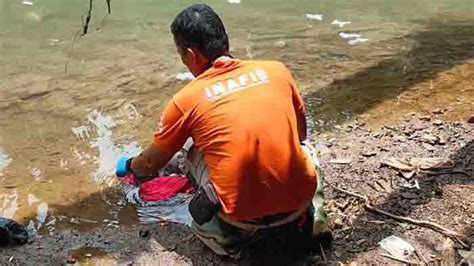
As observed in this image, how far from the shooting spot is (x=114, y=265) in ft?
11.1

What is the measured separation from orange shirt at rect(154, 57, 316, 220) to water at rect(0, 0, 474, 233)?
1004 millimetres

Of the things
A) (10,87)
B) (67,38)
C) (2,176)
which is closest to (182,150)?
(2,176)

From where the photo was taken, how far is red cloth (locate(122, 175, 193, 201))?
13.1 feet

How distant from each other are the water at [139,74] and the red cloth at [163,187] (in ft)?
0.51

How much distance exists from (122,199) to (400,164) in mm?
1599

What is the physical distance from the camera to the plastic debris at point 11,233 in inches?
137

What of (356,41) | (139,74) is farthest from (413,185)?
(356,41)

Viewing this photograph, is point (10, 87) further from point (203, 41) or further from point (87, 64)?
point (203, 41)

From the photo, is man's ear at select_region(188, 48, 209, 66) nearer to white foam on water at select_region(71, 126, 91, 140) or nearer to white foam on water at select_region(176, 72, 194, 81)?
white foam on water at select_region(71, 126, 91, 140)

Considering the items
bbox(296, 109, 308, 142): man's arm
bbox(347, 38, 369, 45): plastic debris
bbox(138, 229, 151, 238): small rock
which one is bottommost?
bbox(347, 38, 369, 45): plastic debris

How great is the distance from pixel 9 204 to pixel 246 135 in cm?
181

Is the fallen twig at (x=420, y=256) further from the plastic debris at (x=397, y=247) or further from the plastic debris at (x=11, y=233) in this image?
the plastic debris at (x=11, y=233)

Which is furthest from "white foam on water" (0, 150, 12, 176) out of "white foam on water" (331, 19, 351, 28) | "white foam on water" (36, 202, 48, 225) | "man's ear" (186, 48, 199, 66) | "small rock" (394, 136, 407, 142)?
"white foam on water" (331, 19, 351, 28)

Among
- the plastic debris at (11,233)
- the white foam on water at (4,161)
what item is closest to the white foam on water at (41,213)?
the plastic debris at (11,233)
